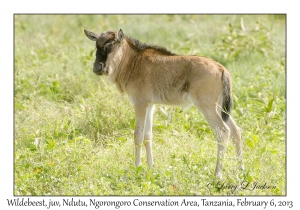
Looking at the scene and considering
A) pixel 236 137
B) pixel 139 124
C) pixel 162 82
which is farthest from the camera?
pixel 162 82

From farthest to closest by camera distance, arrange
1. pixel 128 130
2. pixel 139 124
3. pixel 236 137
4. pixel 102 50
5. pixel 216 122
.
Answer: pixel 128 130, pixel 102 50, pixel 139 124, pixel 236 137, pixel 216 122

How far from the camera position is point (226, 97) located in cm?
796

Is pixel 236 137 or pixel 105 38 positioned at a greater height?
pixel 105 38

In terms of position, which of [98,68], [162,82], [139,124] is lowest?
[139,124]

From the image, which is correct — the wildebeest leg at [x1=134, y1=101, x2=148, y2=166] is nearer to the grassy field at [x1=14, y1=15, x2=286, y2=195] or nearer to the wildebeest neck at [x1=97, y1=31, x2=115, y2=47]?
the grassy field at [x1=14, y1=15, x2=286, y2=195]

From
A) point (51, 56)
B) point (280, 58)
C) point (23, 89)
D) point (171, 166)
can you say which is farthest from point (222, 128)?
point (51, 56)

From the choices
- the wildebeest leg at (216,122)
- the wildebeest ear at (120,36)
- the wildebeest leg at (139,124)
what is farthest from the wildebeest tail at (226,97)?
the wildebeest ear at (120,36)

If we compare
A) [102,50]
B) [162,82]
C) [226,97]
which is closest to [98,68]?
[102,50]

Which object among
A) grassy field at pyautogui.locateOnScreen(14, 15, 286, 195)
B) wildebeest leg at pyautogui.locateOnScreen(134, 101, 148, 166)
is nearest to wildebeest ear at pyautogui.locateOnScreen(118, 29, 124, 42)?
wildebeest leg at pyautogui.locateOnScreen(134, 101, 148, 166)

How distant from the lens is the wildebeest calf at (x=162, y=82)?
7.90 meters

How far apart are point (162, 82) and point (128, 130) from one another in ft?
4.52

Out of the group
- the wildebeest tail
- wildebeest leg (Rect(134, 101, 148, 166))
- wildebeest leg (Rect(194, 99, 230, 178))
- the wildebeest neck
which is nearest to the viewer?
wildebeest leg (Rect(194, 99, 230, 178))

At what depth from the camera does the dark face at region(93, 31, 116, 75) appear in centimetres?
844

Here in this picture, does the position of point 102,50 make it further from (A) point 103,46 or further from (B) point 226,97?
(B) point 226,97
